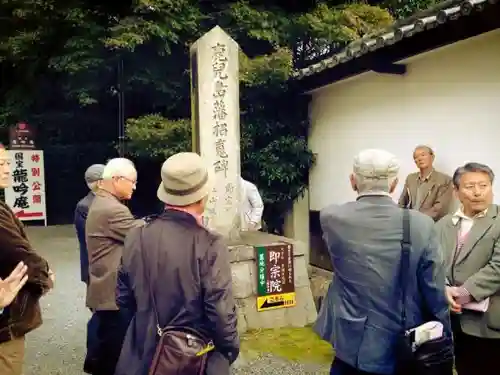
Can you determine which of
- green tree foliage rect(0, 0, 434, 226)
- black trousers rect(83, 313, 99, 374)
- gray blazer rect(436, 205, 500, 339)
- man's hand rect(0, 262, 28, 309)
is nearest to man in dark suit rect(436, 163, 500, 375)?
gray blazer rect(436, 205, 500, 339)

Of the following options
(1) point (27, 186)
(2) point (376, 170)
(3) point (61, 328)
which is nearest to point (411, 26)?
(2) point (376, 170)

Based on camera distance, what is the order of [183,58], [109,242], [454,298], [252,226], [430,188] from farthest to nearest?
1. [183,58]
2. [252,226]
3. [430,188]
4. [109,242]
5. [454,298]

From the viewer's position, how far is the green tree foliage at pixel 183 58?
945 centimetres

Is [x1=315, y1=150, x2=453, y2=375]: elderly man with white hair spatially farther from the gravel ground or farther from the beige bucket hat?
the gravel ground

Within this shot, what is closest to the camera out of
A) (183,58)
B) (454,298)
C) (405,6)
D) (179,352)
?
(179,352)

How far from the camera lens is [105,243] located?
4160 mm

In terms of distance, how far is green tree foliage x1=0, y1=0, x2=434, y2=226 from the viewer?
9445 millimetres

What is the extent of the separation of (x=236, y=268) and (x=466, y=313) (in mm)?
3519

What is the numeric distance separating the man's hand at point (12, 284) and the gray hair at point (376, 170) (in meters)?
2.04

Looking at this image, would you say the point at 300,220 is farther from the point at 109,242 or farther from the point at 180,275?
the point at 180,275

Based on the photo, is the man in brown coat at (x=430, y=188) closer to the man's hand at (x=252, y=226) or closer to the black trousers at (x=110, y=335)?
the man's hand at (x=252, y=226)

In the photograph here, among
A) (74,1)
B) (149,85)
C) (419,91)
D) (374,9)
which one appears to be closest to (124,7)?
(74,1)

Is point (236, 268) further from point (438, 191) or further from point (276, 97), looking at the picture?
point (276, 97)

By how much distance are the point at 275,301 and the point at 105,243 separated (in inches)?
123
